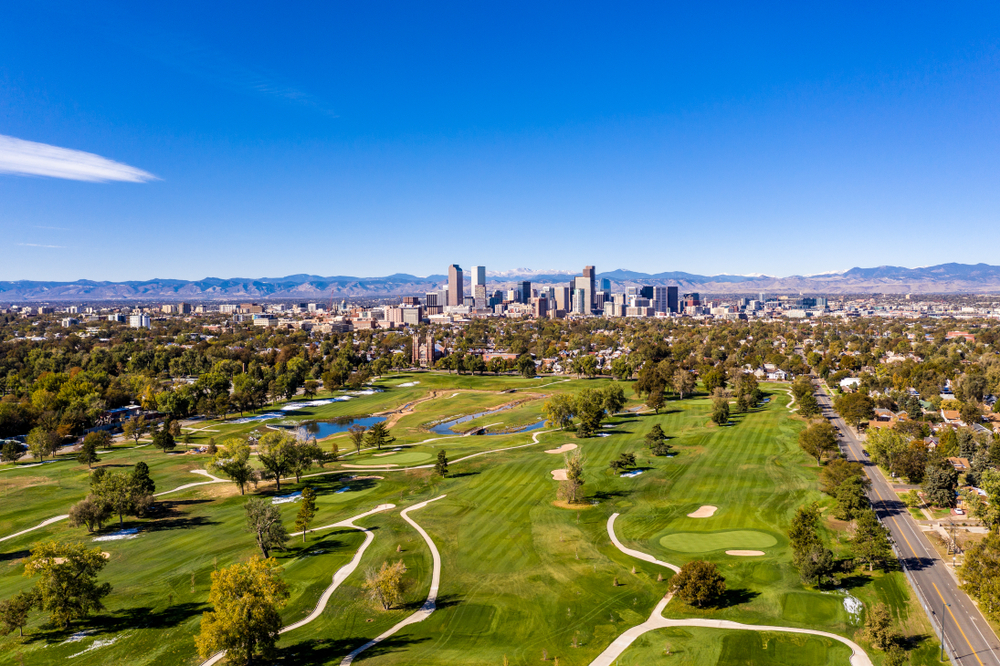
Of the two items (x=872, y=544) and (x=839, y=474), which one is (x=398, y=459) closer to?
(x=839, y=474)

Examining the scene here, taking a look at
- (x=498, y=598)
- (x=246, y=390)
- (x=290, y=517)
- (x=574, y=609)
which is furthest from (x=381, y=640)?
(x=246, y=390)

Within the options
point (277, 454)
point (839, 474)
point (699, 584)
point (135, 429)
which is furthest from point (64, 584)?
point (839, 474)

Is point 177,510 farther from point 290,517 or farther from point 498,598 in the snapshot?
point 498,598

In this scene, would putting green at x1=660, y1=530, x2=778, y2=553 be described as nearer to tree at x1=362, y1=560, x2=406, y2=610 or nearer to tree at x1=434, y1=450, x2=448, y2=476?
tree at x1=362, y1=560, x2=406, y2=610

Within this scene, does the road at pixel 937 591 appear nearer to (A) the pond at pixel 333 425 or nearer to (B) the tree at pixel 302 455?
(B) the tree at pixel 302 455

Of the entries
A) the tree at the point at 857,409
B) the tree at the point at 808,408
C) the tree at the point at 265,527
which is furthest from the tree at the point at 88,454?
the tree at the point at 857,409

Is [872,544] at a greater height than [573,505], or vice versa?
[872,544]

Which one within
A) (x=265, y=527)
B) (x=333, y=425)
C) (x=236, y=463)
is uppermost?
(x=265, y=527)
